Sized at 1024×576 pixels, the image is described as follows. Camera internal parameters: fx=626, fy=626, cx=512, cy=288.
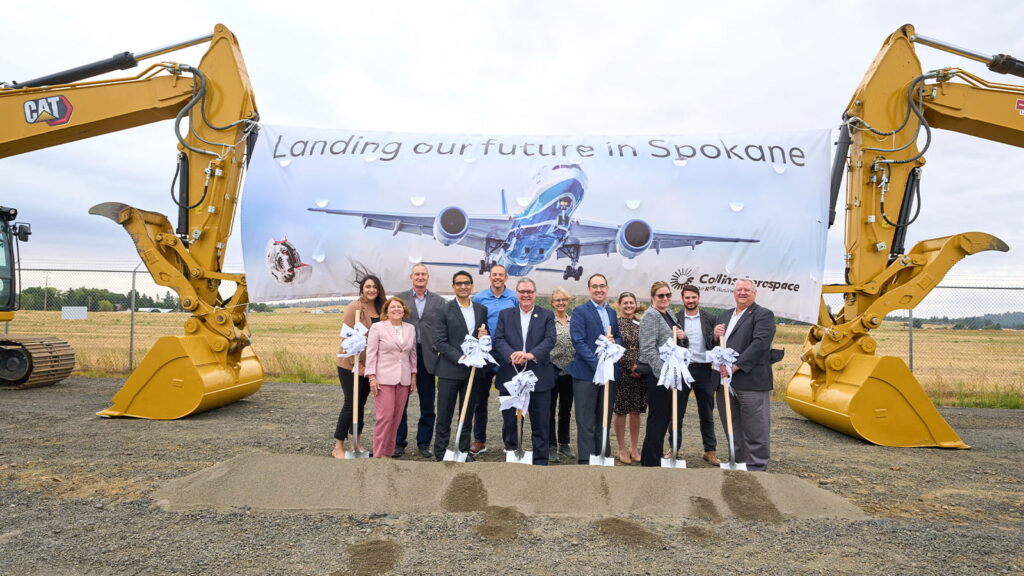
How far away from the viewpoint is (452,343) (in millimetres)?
5336

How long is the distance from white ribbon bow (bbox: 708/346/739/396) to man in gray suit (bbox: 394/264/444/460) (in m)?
2.34

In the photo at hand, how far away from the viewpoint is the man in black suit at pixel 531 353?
16.8 ft

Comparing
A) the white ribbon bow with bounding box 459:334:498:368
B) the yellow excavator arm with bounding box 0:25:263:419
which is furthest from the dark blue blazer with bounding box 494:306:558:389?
the yellow excavator arm with bounding box 0:25:263:419

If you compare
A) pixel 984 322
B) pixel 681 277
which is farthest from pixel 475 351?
pixel 984 322

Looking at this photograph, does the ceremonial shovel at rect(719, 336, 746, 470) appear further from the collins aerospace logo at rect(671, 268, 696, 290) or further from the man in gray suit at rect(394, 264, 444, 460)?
the man in gray suit at rect(394, 264, 444, 460)

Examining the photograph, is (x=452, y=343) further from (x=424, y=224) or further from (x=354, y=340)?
(x=424, y=224)

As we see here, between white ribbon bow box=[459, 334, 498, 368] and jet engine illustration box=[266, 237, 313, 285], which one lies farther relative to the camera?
jet engine illustration box=[266, 237, 313, 285]

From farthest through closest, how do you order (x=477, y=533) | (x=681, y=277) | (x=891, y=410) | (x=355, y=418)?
(x=681, y=277) → (x=891, y=410) → (x=355, y=418) → (x=477, y=533)

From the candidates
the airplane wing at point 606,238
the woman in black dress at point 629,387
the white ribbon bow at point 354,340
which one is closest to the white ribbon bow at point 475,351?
the white ribbon bow at point 354,340

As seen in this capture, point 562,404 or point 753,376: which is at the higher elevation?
point 753,376

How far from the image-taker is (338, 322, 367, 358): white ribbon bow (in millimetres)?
5312

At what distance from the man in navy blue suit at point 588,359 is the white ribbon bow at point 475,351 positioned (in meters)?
0.69

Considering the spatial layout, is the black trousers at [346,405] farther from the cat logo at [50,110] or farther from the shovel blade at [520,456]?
the cat logo at [50,110]

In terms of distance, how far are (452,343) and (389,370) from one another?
57 centimetres
